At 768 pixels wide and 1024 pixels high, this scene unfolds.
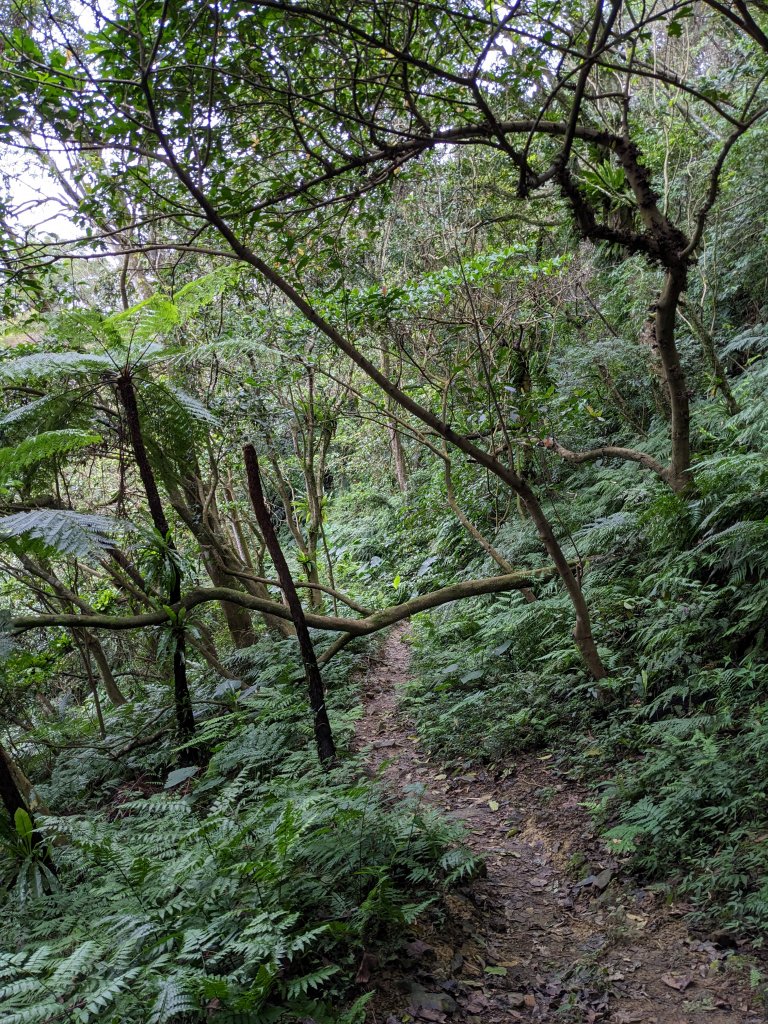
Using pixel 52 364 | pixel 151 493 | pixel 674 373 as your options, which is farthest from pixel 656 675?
pixel 52 364

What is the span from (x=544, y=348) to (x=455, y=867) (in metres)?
8.47

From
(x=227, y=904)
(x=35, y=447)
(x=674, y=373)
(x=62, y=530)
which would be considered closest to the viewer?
(x=227, y=904)

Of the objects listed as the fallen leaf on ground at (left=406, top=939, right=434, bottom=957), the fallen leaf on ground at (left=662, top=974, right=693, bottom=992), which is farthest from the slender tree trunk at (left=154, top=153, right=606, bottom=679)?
the fallen leaf on ground at (left=406, top=939, right=434, bottom=957)

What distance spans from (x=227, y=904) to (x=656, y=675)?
3.24 m

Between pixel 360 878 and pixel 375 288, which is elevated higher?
pixel 375 288

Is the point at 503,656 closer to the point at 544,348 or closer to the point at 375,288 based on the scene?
the point at 375,288

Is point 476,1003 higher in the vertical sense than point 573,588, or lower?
lower

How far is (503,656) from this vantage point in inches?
255

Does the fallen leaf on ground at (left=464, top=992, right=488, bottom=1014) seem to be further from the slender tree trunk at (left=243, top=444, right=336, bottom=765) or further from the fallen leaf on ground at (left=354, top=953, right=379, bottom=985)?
the slender tree trunk at (left=243, top=444, right=336, bottom=765)

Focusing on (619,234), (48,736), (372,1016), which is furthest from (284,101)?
(48,736)

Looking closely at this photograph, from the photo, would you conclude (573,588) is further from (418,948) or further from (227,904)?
(227,904)

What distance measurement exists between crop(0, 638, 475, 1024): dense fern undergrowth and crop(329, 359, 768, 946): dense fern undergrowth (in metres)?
1.13

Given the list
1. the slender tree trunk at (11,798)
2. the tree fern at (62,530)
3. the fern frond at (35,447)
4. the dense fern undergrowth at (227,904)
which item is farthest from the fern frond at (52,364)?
the dense fern undergrowth at (227,904)

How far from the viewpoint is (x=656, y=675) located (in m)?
4.70
